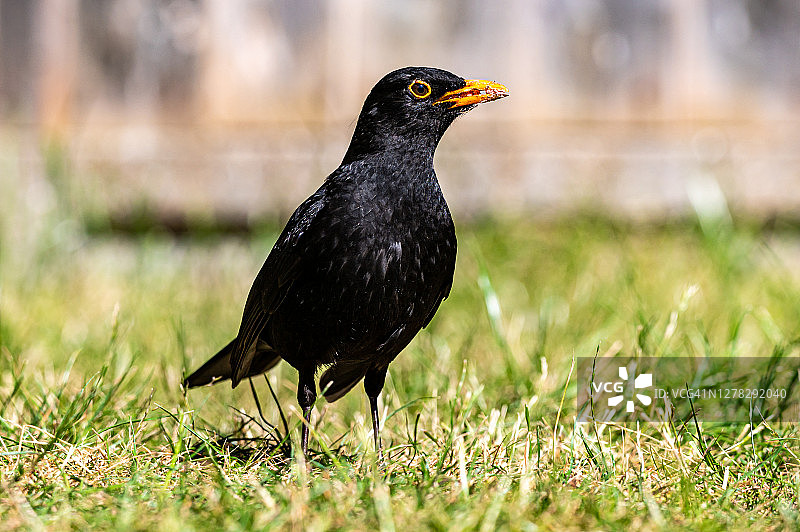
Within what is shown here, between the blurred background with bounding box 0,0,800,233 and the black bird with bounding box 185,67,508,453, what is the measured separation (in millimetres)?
2536

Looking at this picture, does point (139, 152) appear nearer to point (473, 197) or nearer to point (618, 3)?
point (473, 197)

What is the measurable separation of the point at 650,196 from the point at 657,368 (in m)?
2.42

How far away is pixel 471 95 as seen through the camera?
9.24 ft

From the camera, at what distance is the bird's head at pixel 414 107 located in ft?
9.07

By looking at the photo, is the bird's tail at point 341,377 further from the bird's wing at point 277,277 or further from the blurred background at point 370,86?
the blurred background at point 370,86

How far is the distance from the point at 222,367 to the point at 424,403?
681 mm

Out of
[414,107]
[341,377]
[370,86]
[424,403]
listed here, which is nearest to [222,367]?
[341,377]

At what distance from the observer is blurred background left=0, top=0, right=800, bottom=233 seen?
17.4 ft

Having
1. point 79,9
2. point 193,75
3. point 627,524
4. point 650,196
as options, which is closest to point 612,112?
point 650,196

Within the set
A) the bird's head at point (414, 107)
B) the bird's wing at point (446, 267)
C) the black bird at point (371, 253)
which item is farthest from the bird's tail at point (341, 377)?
the bird's head at point (414, 107)

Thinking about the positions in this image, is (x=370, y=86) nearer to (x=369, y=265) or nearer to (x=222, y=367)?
(x=222, y=367)

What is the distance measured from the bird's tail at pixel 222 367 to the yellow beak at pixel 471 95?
0.97 metres

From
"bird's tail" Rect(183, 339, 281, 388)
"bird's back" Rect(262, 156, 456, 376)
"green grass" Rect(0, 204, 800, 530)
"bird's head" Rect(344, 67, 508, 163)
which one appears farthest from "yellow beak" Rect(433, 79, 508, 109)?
"bird's tail" Rect(183, 339, 281, 388)

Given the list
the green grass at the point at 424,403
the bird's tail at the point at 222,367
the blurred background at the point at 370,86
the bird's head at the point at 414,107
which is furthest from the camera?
the blurred background at the point at 370,86
